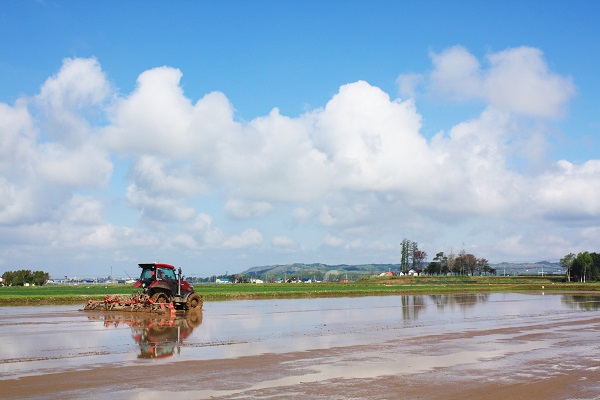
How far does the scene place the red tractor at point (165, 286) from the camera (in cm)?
3656

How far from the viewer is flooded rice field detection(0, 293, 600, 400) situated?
543 inches

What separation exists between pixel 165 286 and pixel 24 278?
121890mm

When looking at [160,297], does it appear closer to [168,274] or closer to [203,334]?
[168,274]

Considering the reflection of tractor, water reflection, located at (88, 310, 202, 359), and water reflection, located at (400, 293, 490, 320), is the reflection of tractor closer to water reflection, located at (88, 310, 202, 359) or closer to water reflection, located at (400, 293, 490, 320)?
water reflection, located at (88, 310, 202, 359)

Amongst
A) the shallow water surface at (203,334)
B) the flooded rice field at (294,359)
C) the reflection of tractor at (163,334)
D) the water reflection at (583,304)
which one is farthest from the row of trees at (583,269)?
the reflection of tractor at (163,334)

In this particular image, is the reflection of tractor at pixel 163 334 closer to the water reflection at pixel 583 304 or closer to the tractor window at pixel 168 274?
the tractor window at pixel 168 274

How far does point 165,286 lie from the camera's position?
1451 inches

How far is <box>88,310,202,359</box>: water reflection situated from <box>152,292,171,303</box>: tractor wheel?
1570mm

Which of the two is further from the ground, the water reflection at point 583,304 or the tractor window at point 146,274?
the tractor window at point 146,274

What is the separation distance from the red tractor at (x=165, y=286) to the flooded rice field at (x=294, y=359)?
4.54m

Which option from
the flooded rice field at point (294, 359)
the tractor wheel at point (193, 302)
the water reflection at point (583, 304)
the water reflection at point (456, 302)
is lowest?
the water reflection at point (583, 304)

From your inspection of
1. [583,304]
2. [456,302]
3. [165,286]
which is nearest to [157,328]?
[165,286]

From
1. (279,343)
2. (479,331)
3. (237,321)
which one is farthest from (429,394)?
(237,321)

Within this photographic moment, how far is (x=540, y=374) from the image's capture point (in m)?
16.1
